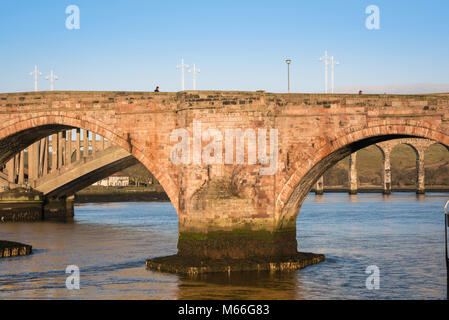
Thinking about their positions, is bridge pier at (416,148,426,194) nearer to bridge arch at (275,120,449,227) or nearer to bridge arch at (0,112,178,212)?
bridge arch at (275,120,449,227)

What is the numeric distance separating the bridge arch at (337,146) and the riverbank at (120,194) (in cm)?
6495

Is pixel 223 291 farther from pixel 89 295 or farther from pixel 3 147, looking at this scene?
pixel 3 147

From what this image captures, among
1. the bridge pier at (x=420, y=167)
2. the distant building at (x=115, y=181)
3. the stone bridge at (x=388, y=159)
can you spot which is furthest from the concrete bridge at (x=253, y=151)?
the distant building at (x=115, y=181)

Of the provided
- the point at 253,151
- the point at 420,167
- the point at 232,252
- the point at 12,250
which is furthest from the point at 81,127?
the point at 420,167

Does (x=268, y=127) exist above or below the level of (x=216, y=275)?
above

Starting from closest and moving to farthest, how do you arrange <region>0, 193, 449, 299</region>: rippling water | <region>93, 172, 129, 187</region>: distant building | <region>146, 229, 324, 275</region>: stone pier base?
<region>0, 193, 449, 299</region>: rippling water
<region>146, 229, 324, 275</region>: stone pier base
<region>93, 172, 129, 187</region>: distant building

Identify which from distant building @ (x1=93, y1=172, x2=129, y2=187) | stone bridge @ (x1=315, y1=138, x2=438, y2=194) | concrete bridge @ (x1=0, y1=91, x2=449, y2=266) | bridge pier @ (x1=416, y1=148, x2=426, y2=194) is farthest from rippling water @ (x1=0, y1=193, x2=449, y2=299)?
distant building @ (x1=93, y1=172, x2=129, y2=187)

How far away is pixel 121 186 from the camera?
356 ft

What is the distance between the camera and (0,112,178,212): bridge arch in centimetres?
2778

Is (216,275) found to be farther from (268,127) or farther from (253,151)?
(268,127)

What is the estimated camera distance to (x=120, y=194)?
97.1 m

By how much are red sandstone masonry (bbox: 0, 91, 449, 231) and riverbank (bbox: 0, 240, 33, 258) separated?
8.15 m

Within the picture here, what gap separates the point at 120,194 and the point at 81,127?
2708 inches
